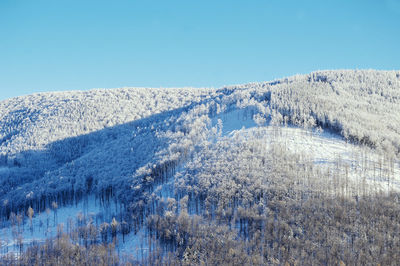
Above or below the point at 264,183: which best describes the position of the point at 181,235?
below

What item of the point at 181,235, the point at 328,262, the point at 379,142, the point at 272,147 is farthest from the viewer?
the point at 379,142

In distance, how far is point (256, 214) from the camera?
103 m

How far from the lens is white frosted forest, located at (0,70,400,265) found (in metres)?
90.9

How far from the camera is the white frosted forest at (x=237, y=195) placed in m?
90.9

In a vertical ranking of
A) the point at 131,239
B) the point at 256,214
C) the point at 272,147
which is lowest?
the point at 131,239

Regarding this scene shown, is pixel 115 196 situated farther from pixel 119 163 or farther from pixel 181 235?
pixel 181 235

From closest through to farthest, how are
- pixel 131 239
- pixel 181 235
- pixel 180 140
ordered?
pixel 181 235, pixel 131 239, pixel 180 140

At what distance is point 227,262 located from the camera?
8556 centimetres

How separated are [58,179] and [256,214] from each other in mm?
119832

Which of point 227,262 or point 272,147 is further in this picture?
point 272,147

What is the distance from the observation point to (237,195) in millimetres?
112688

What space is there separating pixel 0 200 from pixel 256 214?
141m

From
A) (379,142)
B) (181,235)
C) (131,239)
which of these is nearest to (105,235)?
(131,239)

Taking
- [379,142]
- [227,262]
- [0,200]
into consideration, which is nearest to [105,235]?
[227,262]
